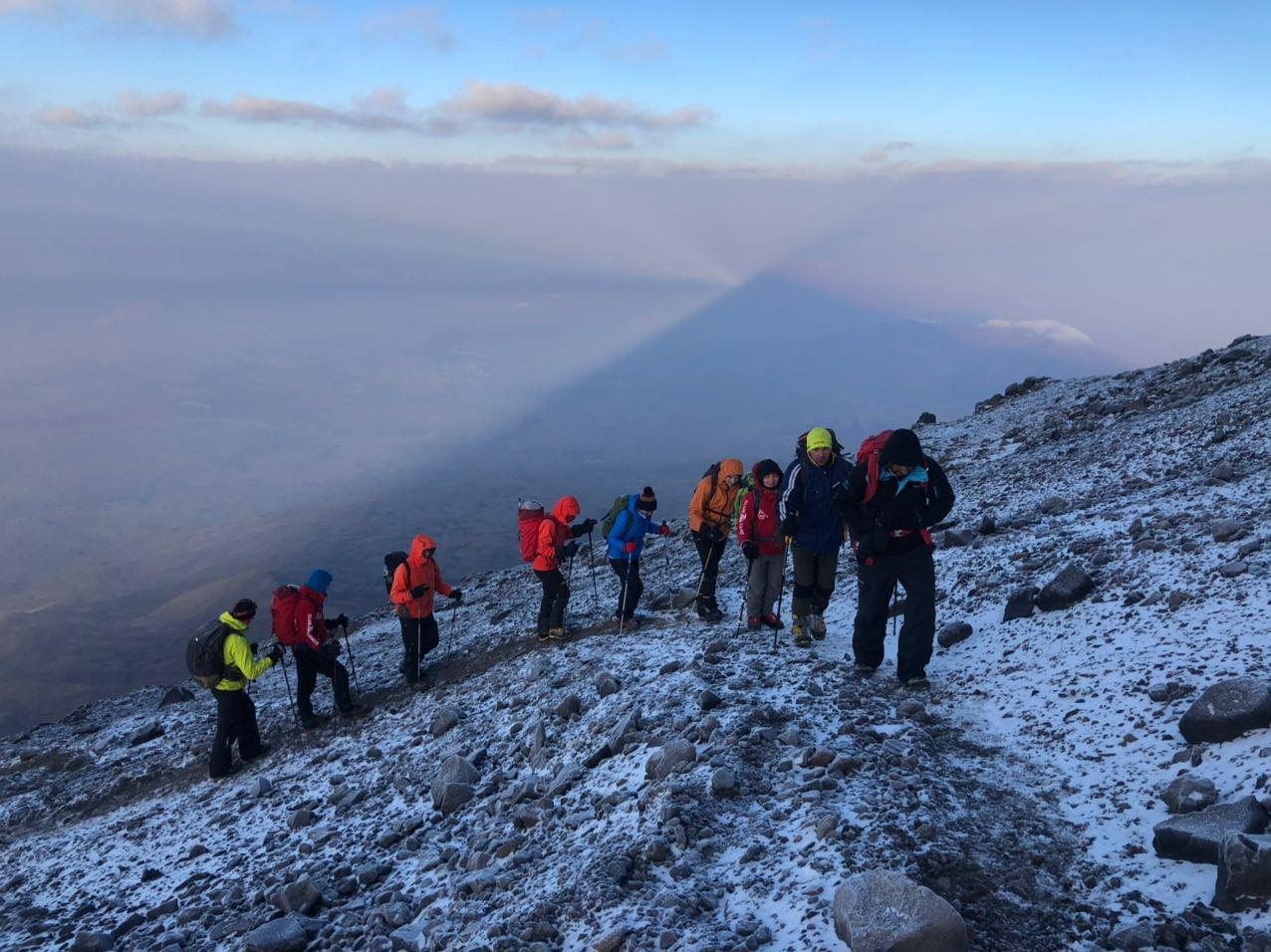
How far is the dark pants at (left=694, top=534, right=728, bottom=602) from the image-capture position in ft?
38.3

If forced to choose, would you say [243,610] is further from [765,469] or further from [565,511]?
[765,469]

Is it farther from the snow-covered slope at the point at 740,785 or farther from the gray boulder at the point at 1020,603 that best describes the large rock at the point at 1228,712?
the gray boulder at the point at 1020,603

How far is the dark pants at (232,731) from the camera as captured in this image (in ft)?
40.7

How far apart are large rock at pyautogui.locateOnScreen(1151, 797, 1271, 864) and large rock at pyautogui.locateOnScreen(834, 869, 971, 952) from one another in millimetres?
1571

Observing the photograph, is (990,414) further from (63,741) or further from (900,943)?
(63,741)

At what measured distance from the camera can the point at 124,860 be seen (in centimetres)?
1053

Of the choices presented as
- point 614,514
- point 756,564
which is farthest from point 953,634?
point 614,514

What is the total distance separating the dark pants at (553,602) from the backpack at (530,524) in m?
0.48

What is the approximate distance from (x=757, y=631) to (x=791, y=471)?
2.33m

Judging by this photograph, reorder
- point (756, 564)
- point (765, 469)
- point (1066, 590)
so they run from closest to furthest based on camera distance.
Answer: point (1066, 590), point (765, 469), point (756, 564)

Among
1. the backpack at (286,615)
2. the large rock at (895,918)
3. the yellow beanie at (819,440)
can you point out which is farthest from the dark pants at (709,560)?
the large rock at (895,918)

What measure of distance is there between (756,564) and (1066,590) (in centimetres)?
357

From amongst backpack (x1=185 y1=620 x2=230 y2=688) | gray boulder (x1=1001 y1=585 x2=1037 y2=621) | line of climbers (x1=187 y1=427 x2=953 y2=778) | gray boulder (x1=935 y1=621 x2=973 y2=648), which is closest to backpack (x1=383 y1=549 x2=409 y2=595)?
line of climbers (x1=187 y1=427 x2=953 y2=778)

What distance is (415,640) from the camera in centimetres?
1348
